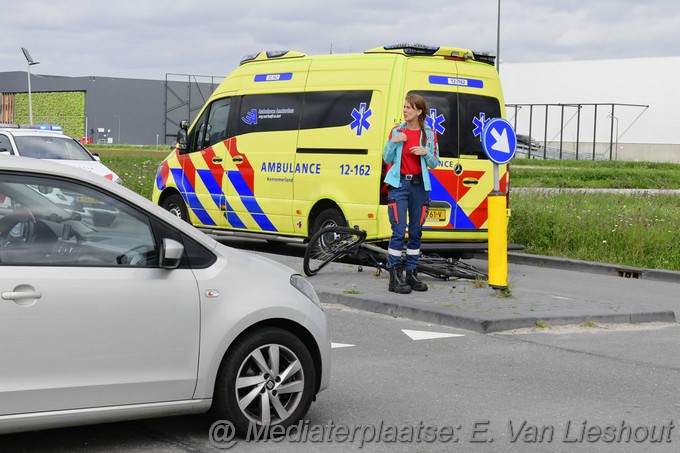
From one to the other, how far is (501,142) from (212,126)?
6.46 meters

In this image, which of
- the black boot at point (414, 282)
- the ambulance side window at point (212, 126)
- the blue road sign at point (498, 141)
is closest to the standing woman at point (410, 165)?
the black boot at point (414, 282)

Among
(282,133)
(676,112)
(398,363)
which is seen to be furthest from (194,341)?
(676,112)

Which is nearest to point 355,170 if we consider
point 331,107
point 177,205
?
point 331,107

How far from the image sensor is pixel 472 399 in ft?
22.8

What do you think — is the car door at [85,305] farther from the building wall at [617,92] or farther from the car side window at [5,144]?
the building wall at [617,92]

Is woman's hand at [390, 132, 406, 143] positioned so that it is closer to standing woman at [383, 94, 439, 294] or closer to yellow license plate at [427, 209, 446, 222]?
standing woman at [383, 94, 439, 294]

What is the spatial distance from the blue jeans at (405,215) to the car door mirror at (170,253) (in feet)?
17.2

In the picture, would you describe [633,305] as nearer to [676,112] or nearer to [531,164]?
[531,164]

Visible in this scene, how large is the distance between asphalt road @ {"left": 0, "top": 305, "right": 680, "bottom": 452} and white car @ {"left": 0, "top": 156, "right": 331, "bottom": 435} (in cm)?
30

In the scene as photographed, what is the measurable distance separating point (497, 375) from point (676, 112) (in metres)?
56.5

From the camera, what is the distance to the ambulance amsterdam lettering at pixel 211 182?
15578 millimetres

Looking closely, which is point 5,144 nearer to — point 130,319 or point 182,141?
point 182,141

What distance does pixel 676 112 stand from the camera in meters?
61.0


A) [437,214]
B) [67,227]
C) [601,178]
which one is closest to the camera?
[67,227]
